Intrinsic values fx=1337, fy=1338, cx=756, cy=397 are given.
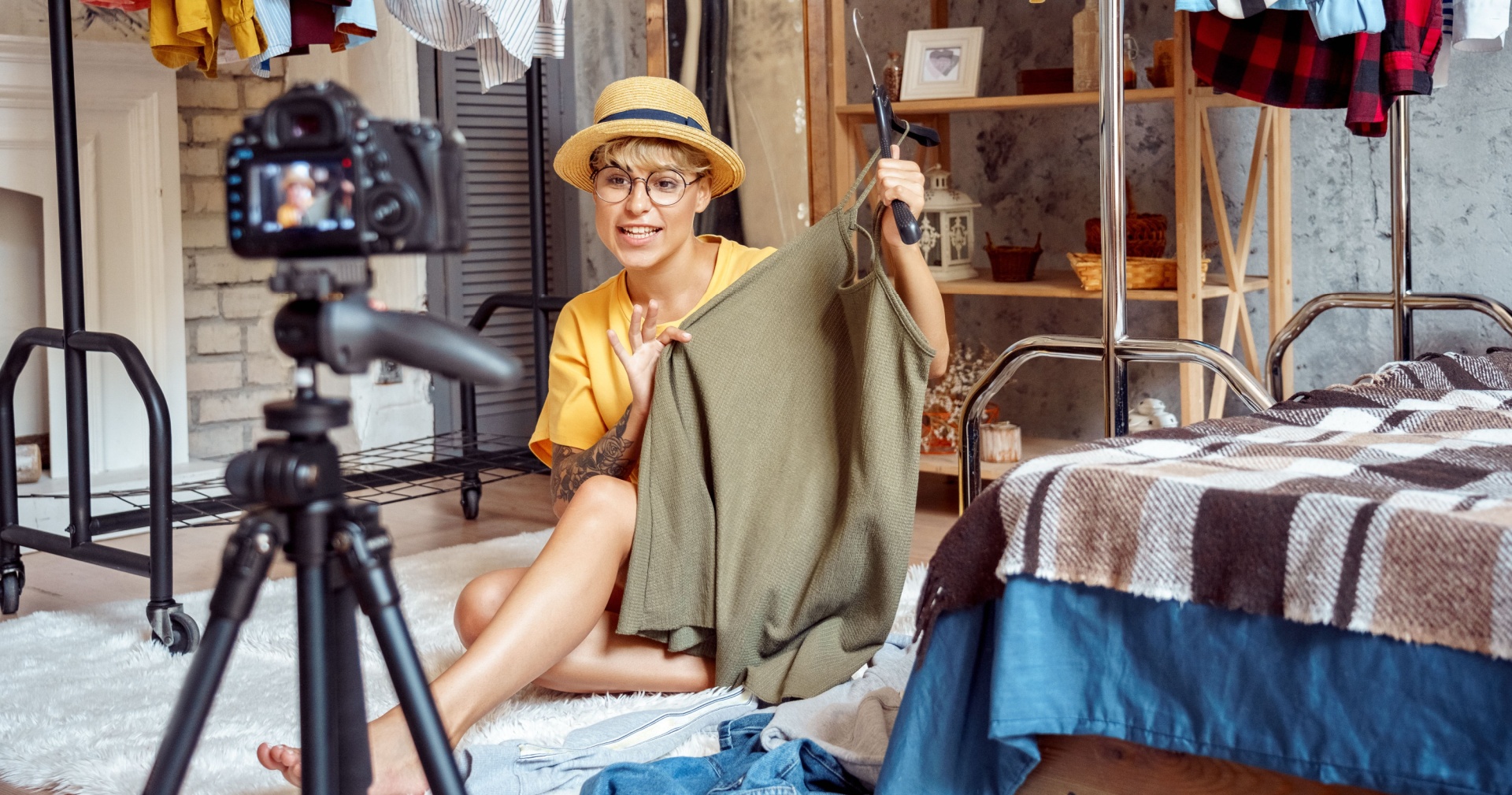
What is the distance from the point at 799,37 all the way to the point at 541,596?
186 cm

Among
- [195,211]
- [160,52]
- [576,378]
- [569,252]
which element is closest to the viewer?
[576,378]

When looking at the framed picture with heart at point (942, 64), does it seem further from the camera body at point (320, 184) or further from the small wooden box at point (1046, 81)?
the camera body at point (320, 184)

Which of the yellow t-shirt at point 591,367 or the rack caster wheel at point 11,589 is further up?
→ the yellow t-shirt at point 591,367

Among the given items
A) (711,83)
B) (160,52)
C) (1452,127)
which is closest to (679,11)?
(711,83)

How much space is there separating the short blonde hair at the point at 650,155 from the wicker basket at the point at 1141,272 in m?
1.29

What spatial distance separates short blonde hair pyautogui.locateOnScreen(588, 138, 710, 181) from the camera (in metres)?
1.80

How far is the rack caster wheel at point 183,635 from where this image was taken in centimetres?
213

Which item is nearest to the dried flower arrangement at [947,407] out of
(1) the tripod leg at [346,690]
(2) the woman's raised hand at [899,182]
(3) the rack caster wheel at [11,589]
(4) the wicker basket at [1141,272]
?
(4) the wicker basket at [1141,272]

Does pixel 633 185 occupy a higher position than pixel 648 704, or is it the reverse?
pixel 633 185

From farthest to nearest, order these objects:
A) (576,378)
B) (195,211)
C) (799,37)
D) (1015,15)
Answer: (195,211)
(1015,15)
(799,37)
(576,378)

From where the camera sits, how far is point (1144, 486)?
96 centimetres

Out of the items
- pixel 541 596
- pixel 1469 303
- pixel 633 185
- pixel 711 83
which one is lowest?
pixel 541 596

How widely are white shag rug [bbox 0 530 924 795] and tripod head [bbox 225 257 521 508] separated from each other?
893 mm

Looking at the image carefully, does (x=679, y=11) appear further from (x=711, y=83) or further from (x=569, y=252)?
(x=569, y=252)
